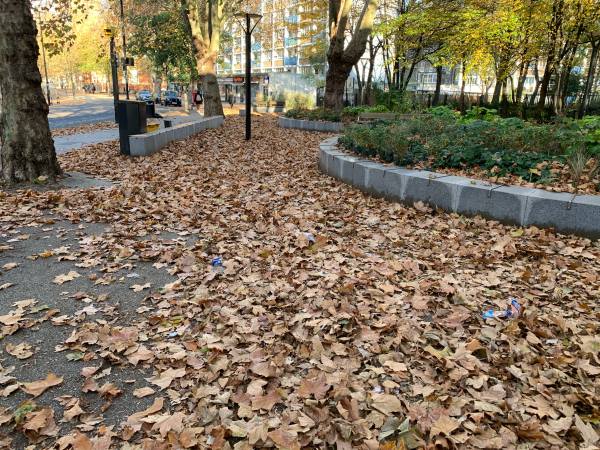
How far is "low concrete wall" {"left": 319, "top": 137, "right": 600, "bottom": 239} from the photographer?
5.14m

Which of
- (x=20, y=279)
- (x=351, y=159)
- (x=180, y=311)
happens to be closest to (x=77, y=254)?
(x=20, y=279)

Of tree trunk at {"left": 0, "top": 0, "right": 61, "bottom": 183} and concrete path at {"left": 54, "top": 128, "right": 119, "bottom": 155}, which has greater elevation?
tree trunk at {"left": 0, "top": 0, "right": 61, "bottom": 183}

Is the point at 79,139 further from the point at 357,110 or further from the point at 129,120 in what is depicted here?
the point at 357,110

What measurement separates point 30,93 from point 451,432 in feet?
27.4

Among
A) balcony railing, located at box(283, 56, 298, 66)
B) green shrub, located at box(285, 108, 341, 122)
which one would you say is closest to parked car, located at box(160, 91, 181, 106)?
green shrub, located at box(285, 108, 341, 122)

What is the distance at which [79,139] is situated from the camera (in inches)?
615

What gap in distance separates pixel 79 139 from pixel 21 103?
8459 mm

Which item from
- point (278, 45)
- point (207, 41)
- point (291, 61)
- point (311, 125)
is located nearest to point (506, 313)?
point (311, 125)

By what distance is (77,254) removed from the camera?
5035 millimetres

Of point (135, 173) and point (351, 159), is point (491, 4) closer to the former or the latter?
point (351, 159)

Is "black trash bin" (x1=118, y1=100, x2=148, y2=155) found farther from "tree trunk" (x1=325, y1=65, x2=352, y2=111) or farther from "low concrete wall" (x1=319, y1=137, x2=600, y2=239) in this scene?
"tree trunk" (x1=325, y1=65, x2=352, y2=111)

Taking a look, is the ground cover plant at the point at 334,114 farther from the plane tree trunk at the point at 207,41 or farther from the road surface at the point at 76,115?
the road surface at the point at 76,115

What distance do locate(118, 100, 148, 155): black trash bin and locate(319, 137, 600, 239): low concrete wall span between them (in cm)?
601

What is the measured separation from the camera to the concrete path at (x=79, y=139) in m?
13.7
